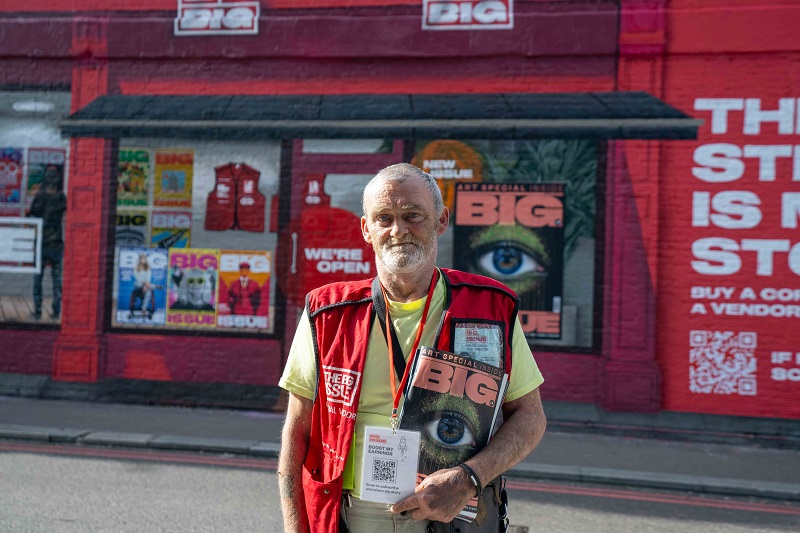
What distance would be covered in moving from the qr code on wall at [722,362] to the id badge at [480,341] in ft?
23.9

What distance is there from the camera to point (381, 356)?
2160 mm

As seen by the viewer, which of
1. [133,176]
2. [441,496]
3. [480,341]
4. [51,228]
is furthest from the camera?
[51,228]

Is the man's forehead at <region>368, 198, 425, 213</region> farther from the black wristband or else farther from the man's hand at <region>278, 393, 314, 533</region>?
the black wristband

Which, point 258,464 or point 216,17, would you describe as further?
point 216,17

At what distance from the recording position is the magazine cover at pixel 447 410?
78.0 inches

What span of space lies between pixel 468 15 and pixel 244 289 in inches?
173

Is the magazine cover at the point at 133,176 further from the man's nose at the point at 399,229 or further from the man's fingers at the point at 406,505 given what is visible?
the man's fingers at the point at 406,505

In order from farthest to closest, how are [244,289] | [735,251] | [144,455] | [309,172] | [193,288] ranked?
[193,288]
[244,289]
[309,172]
[735,251]
[144,455]

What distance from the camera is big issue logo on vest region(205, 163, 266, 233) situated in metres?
9.51

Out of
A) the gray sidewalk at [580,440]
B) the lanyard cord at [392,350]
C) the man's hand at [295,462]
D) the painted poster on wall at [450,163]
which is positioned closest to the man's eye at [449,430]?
the lanyard cord at [392,350]

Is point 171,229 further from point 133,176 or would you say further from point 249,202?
point 249,202

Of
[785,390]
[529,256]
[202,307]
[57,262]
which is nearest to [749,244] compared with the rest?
[785,390]

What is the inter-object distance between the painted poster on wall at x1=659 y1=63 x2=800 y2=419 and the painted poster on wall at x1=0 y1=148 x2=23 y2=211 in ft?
27.2

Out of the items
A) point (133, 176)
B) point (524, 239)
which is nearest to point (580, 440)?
point (524, 239)
